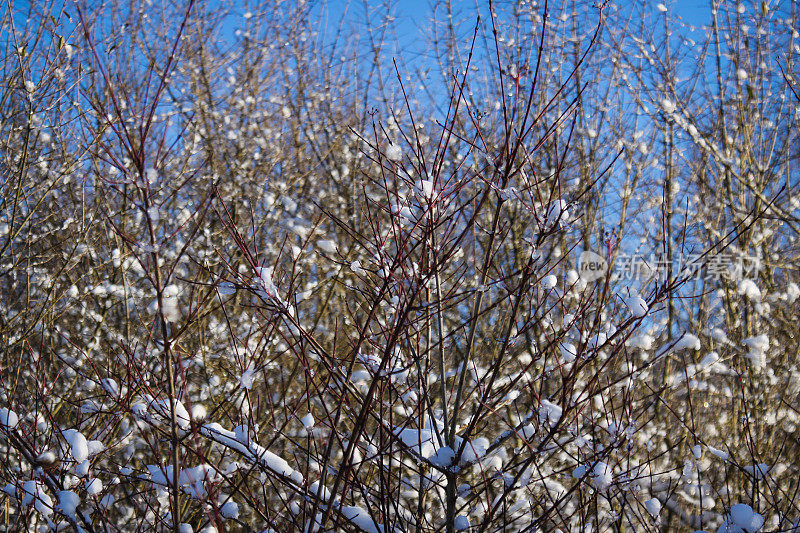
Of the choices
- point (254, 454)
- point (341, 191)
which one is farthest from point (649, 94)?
point (254, 454)

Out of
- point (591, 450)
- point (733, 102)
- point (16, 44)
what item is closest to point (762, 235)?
point (733, 102)

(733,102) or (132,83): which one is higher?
(132,83)

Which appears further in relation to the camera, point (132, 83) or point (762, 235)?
point (132, 83)

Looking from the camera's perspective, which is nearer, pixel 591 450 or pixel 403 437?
pixel 403 437

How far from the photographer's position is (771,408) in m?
4.42

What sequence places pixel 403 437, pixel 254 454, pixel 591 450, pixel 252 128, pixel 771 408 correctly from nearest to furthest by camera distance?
pixel 254 454 → pixel 403 437 → pixel 591 450 → pixel 771 408 → pixel 252 128

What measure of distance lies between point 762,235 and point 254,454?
4.64 metres

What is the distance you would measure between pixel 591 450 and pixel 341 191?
14.6 feet

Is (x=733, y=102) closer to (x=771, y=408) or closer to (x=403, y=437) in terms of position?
(x=771, y=408)

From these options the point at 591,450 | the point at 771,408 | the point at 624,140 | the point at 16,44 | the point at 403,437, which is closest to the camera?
the point at 403,437

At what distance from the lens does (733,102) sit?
5012 millimetres

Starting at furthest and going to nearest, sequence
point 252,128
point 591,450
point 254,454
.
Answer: point 252,128 → point 591,450 → point 254,454

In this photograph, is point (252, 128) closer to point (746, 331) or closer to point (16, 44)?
point (16, 44)

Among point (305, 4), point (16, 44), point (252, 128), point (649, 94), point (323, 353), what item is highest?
point (305, 4)
